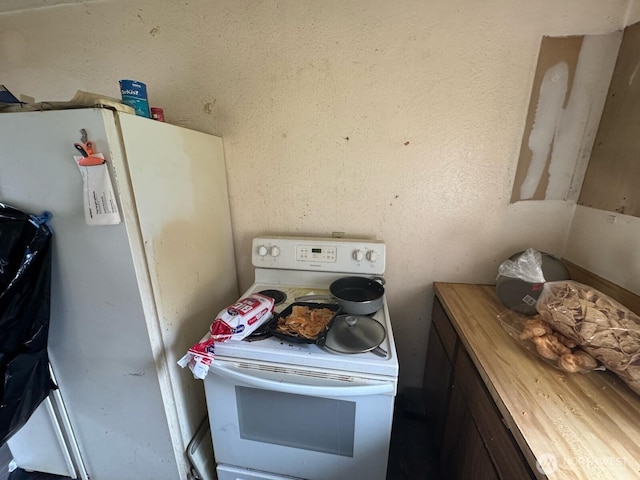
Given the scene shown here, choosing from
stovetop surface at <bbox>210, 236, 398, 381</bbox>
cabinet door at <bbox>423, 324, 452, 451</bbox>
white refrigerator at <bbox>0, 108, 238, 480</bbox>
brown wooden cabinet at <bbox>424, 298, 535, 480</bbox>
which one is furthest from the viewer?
stovetop surface at <bbox>210, 236, 398, 381</bbox>

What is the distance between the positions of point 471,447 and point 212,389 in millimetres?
853

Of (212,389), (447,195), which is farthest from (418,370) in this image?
(212,389)

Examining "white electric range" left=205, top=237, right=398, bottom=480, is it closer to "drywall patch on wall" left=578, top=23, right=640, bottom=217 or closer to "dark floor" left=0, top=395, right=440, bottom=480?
"dark floor" left=0, top=395, right=440, bottom=480

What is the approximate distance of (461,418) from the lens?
911 millimetres

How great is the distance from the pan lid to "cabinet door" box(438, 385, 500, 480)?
14.2 inches

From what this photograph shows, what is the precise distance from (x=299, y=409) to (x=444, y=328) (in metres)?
0.68

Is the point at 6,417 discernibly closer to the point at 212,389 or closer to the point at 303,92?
the point at 212,389

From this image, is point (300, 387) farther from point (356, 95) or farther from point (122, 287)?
point (356, 95)

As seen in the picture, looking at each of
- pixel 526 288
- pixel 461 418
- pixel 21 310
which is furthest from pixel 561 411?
pixel 21 310

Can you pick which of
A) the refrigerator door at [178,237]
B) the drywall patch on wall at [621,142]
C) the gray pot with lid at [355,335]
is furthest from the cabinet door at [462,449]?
the refrigerator door at [178,237]

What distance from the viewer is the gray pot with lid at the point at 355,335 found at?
2.79ft

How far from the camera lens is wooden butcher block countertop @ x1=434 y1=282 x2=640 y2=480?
0.52 m

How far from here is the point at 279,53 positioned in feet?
3.87

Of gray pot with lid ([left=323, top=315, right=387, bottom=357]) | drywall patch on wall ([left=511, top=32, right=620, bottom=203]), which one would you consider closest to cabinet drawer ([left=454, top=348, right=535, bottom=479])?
gray pot with lid ([left=323, top=315, right=387, bottom=357])
